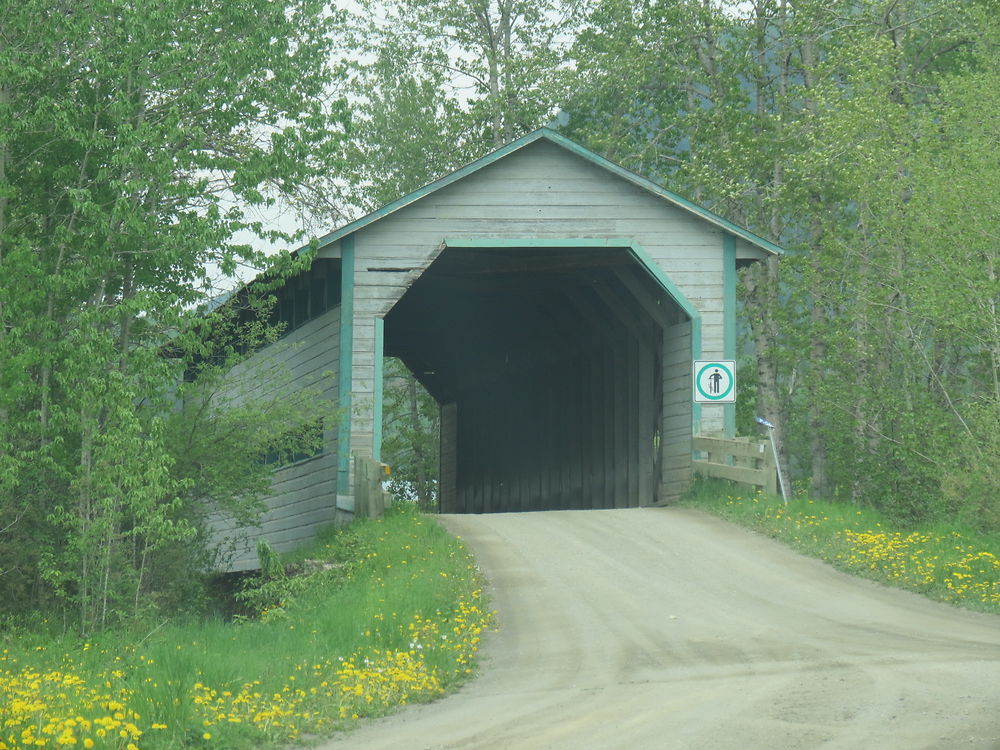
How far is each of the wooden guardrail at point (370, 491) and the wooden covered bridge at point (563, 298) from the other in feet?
Result: 0.83

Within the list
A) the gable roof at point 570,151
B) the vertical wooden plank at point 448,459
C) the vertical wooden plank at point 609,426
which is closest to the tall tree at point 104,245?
the gable roof at point 570,151

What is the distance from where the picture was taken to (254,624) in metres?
12.5

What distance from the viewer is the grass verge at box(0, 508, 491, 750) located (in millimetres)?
7773

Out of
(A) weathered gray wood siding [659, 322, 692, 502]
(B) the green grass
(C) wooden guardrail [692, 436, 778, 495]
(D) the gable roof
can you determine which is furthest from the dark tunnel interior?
(B) the green grass

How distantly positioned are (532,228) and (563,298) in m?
7.21

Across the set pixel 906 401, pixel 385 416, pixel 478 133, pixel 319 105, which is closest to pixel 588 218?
pixel 319 105

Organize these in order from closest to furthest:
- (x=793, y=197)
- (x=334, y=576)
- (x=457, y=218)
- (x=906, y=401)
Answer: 1. (x=334, y=576)
2. (x=457, y=218)
3. (x=906, y=401)
4. (x=793, y=197)

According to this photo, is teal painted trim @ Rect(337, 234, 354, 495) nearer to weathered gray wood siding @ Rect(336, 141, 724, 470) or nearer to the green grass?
weathered gray wood siding @ Rect(336, 141, 724, 470)

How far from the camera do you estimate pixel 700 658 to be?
1002 centimetres

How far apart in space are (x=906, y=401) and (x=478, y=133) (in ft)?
58.1

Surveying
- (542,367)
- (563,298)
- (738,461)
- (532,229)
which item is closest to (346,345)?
(532,229)

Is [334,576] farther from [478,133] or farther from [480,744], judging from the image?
[478,133]

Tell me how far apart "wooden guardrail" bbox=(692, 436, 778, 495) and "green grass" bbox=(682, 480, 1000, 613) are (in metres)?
0.20

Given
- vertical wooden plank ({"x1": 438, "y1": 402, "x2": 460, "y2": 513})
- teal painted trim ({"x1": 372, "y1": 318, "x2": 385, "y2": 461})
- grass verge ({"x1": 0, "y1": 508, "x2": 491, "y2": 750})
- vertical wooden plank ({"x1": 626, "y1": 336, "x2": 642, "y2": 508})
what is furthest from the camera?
vertical wooden plank ({"x1": 438, "y1": 402, "x2": 460, "y2": 513})
